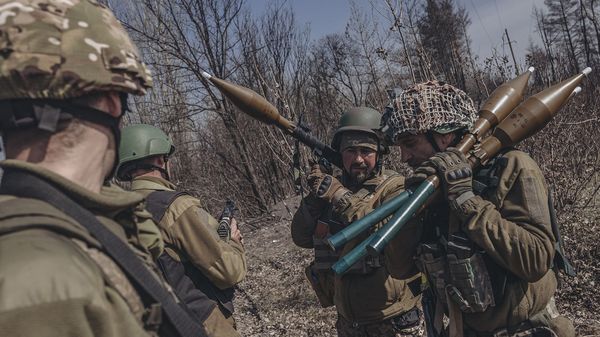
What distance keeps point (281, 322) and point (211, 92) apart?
30.8ft

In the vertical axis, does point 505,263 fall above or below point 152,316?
below

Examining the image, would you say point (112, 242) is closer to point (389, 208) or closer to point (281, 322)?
point (389, 208)

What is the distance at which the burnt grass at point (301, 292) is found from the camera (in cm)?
517

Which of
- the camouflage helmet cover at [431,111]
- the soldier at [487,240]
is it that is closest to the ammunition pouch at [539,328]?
the soldier at [487,240]

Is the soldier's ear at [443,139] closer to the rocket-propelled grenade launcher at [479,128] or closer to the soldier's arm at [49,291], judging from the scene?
the rocket-propelled grenade launcher at [479,128]

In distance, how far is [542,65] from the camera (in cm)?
811

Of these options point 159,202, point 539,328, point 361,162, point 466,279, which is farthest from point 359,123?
point 539,328

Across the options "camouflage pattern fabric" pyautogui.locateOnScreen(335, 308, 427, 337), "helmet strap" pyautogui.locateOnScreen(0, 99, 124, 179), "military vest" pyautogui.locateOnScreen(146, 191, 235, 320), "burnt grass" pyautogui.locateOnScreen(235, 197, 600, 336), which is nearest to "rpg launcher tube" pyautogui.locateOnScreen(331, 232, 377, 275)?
"military vest" pyautogui.locateOnScreen(146, 191, 235, 320)

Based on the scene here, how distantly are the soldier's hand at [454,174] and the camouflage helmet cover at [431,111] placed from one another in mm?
255

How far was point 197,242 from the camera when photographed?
2973mm

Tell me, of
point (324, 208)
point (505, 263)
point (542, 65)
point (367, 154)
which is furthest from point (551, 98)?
point (542, 65)

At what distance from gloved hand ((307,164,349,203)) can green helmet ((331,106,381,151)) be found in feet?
1.15

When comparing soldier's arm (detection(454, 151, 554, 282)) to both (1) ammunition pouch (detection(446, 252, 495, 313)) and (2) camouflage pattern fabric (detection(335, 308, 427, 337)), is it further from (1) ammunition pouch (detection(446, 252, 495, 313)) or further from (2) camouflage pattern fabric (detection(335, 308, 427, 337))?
(2) camouflage pattern fabric (detection(335, 308, 427, 337))

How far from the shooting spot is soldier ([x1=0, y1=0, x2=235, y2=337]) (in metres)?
1.03
